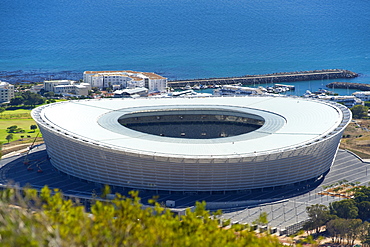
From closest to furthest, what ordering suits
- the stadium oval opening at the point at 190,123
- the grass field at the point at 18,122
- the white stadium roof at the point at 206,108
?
the white stadium roof at the point at 206,108
the stadium oval opening at the point at 190,123
the grass field at the point at 18,122

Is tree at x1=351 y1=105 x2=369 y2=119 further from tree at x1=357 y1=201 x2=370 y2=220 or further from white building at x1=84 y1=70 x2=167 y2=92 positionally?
tree at x1=357 y1=201 x2=370 y2=220

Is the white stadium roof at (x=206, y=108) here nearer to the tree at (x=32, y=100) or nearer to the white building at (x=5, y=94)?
the tree at (x=32, y=100)

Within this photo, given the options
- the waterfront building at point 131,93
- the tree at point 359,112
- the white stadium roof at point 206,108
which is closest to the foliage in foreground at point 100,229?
the white stadium roof at point 206,108

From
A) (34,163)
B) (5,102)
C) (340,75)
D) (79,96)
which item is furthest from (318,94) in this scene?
(34,163)

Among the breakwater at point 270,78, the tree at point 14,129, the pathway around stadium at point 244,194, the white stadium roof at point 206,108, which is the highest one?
the white stadium roof at point 206,108

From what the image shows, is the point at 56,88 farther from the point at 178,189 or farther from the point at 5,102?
the point at 178,189

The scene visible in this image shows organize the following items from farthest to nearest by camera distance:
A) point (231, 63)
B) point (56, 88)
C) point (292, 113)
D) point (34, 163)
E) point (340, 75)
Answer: point (231, 63), point (340, 75), point (56, 88), point (292, 113), point (34, 163)
